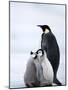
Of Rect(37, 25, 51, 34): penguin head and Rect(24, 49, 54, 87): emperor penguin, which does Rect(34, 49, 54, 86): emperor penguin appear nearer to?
Rect(24, 49, 54, 87): emperor penguin

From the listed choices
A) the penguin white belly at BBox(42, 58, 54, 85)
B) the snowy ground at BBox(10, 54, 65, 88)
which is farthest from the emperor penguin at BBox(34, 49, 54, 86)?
the snowy ground at BBox(10, 54, 65, 88)

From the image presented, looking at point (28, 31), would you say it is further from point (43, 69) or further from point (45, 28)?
point (43, 69)

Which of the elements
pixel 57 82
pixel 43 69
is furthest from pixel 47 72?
pixel 57 82

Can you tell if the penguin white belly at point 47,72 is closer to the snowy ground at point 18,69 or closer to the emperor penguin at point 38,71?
the emperor penguin at point 38,71

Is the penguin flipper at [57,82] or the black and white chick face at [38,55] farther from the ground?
the black and white chick face at [38,55]

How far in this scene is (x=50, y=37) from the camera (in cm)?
224

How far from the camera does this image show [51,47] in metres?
2.24

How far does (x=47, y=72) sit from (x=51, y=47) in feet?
0.85

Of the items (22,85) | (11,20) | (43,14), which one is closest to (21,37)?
(11,20)

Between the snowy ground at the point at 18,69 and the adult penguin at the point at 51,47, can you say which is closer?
the snowy ground at the point at 18,69

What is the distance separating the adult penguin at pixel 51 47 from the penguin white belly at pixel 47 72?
0.04 meters

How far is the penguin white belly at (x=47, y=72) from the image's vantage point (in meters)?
2.20

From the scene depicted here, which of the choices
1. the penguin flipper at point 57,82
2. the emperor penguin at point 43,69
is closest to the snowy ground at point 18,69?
the emperor penguin at point 43,69

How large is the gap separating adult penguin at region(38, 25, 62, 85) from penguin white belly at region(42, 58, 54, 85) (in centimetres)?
4
